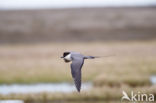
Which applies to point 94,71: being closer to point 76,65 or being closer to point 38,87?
point 38,87

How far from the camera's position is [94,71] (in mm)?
16188

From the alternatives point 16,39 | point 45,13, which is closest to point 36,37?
point 16,39

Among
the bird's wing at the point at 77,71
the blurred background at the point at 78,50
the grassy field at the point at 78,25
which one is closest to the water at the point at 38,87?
the blurred background at the point at 78,50

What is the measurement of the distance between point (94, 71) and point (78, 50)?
227 inches

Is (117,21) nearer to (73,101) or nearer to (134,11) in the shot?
(134,11)

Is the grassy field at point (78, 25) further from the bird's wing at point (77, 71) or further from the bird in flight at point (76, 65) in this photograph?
the bird's wing at point (77, 71)

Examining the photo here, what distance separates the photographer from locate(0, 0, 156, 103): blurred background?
1251 cm

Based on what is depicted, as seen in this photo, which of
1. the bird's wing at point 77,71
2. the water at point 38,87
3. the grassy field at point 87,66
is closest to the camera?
the bird's wing at point 77,71

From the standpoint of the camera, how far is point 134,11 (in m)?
37.7

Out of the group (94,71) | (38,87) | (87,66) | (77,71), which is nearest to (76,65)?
(77,71)

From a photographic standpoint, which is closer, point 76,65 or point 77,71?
point 77,71

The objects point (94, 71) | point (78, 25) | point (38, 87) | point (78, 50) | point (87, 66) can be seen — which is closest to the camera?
point (38, 87)

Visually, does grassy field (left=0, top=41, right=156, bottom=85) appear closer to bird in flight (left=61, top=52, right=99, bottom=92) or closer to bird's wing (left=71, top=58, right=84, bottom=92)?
bird in flight (left=61, top=52, right=99, bottom=92)

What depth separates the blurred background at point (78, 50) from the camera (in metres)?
12.5
